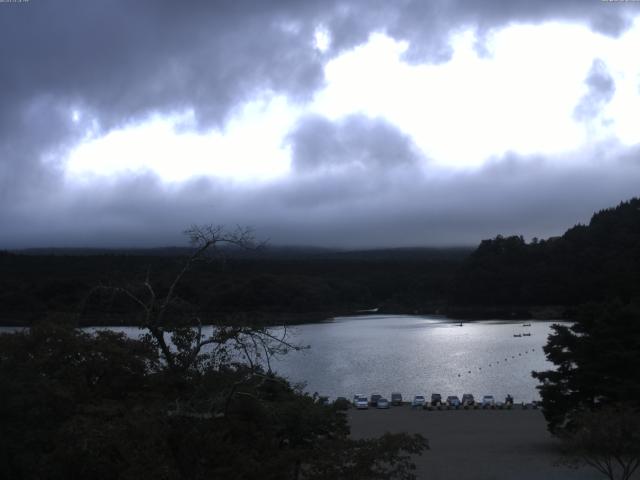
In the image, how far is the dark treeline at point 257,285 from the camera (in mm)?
48075

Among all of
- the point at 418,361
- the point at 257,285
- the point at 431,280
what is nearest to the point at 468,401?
the point at 418,361

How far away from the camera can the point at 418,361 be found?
51.6m

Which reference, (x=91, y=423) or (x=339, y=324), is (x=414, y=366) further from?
(x=91, y=423)

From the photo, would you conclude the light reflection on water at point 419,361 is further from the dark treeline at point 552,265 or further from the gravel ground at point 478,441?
the dark treeline at point 552,265

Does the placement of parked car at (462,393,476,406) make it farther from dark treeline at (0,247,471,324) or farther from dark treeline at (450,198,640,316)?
dark treeline at (450,198,640,316)

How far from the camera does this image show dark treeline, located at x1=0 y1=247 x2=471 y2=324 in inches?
1893

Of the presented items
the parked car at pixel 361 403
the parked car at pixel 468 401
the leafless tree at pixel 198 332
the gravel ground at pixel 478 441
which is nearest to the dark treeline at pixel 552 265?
the parked car at pixel 468 401

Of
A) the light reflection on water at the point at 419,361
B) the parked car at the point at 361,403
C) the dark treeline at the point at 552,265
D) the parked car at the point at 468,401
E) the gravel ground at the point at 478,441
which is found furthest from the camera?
the dark treeline at the point at 552,265

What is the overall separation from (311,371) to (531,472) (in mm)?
29544

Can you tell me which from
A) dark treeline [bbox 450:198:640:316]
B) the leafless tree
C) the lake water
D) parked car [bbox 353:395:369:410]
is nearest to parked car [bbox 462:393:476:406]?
the lake water

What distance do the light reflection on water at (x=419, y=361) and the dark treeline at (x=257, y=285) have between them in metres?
6.96

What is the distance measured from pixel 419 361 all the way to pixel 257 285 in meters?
33.5

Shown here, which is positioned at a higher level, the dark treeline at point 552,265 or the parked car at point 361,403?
the dark treeline at point 552,265

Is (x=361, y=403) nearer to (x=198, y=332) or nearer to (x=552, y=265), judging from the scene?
(x=198, y=332)
